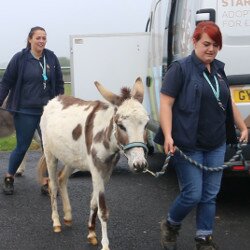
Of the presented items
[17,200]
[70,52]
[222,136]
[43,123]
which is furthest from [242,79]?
[70,52]

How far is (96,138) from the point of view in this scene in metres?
4.91

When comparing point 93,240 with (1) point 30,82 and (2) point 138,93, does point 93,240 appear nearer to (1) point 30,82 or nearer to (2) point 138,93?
(2) point 138,93

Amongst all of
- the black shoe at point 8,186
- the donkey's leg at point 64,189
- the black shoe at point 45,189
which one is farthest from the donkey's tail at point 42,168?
the donkey's leg at point 64,189

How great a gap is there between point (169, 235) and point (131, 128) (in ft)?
3.52

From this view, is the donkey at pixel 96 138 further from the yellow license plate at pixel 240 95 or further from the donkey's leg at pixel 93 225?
the yellow license plate at pixel 240 95

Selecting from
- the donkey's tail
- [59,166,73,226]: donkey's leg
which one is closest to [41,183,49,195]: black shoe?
the donkey's tail

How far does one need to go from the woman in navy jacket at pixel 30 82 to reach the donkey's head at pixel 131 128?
2403 millimetres

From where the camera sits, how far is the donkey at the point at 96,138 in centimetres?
434

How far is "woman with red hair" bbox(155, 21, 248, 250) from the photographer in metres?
4.31

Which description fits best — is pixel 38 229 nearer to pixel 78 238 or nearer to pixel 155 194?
pixel 78 238

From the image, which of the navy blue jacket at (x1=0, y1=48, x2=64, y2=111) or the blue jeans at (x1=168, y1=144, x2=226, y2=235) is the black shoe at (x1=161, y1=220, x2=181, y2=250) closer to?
the blue jeans at (x1=168, y1=144, x2=226, y2=235)

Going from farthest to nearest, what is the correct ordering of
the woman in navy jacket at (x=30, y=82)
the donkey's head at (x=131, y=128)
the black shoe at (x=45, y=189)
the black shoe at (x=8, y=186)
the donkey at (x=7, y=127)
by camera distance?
the donkey at (x=7, y=127)
the black shoe at (x=8, y=186)
the black shoe at (x=45, y=189)
the woman in navy jacket at (x=30, y=82)
the donkey's head at (x=131, y=128)

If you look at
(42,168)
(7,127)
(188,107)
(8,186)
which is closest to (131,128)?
(188,107)

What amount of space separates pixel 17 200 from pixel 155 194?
1770 millimetres
